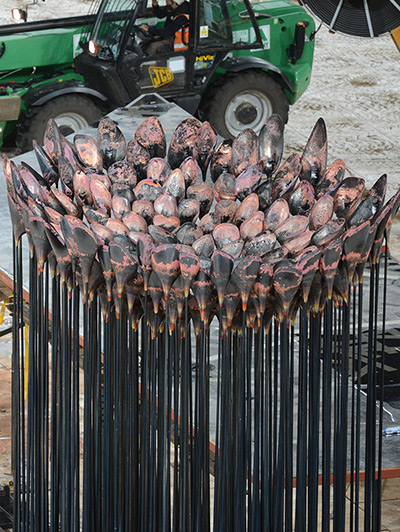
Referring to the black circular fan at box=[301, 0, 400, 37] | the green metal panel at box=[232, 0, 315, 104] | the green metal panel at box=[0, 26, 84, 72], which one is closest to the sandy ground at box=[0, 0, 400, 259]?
the green metal panel at box=[232, 0, 315, 104]

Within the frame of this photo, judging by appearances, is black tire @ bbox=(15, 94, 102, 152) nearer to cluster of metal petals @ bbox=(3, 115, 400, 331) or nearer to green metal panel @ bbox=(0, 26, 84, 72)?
green metal panel @ bbox=(0, 26, 84, 72)

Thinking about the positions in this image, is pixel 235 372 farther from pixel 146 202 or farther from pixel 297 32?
pixel 297 32

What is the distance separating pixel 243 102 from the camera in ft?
35.9

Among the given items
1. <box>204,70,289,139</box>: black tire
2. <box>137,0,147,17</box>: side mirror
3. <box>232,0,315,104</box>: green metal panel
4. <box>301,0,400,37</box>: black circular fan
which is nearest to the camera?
<box>301,0,400,37</box>: black circular fan

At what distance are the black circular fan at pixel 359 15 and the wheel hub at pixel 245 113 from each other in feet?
16.0

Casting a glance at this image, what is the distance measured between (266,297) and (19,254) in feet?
1.90

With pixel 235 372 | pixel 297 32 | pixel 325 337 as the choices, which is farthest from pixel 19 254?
pixel 297 32

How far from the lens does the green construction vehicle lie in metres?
9.95

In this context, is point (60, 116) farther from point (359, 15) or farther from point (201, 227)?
point (201, 227)

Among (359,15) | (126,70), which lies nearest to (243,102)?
(126,70)

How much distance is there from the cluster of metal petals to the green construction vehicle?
Result: 25.1 ft

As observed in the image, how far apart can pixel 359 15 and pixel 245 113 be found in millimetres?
4997

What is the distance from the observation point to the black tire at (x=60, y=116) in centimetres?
995

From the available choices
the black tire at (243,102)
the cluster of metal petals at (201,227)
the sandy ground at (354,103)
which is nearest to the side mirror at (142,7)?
the black tire at (243,102)
